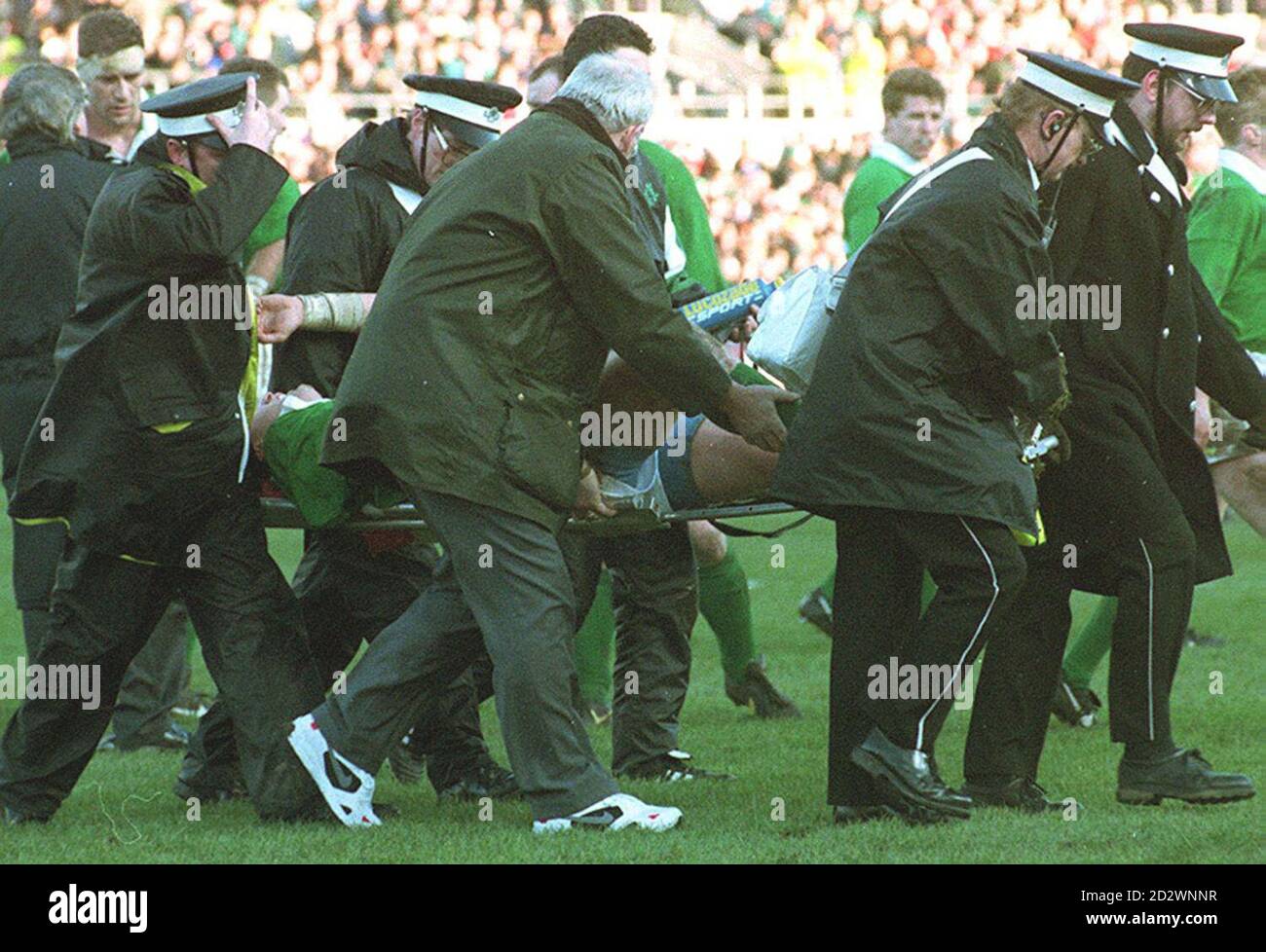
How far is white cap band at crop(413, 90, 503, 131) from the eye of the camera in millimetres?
6461

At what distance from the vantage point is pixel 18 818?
6027 millimetres

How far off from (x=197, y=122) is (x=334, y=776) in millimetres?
1695

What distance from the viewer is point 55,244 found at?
7.44m

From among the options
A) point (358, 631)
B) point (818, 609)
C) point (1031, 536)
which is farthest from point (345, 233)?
point (818, 609)

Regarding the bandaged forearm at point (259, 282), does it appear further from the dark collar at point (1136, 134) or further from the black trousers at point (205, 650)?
the dark collar at point (1136, 134)

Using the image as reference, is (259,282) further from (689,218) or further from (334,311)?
(334,311)

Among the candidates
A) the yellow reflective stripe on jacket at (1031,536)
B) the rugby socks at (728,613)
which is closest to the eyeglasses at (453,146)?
the yellow reflective stripe on jacket at (1031,536)

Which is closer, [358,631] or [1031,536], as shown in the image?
[1031,536]

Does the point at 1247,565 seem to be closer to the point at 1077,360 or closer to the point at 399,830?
the point at 1077,360

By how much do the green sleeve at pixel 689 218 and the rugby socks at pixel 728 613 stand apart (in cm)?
107

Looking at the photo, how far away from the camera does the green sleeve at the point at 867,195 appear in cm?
916
